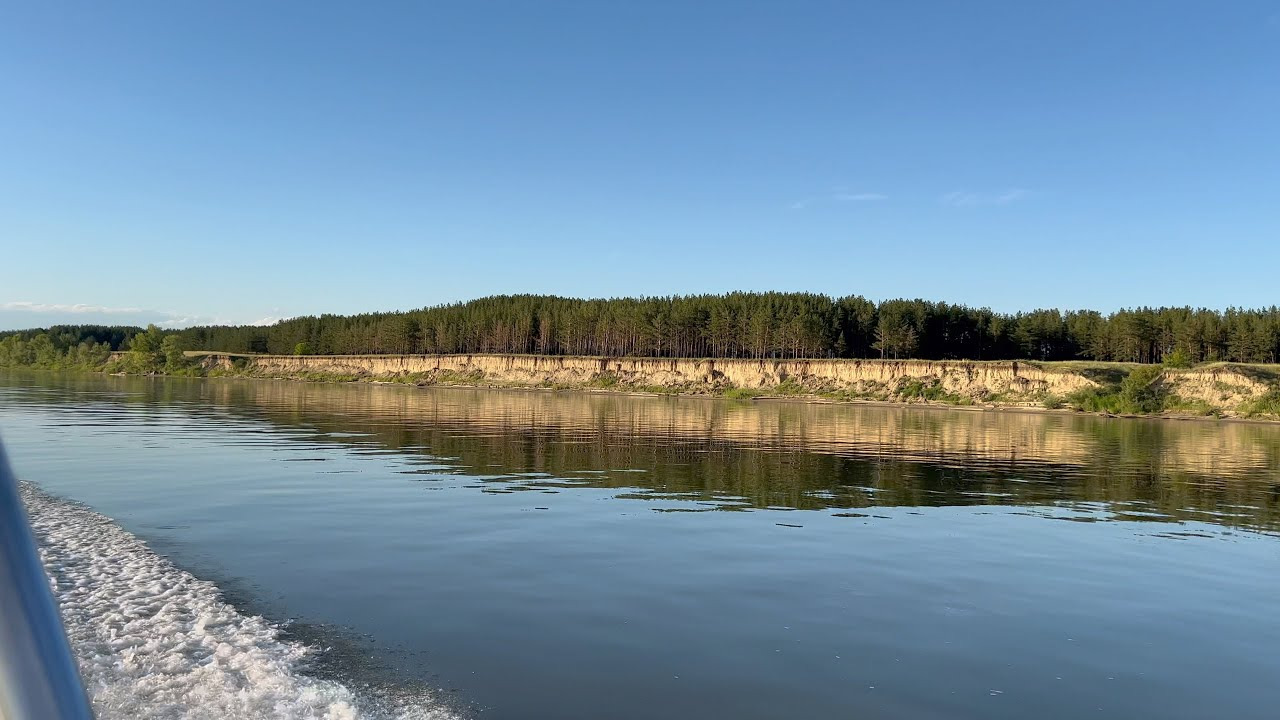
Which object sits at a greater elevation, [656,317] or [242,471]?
[656,317]

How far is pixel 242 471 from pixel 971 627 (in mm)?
24715

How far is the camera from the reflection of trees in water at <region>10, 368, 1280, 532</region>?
1125 inches

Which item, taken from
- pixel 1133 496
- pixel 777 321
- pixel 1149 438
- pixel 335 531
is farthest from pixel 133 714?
pixel 777 321

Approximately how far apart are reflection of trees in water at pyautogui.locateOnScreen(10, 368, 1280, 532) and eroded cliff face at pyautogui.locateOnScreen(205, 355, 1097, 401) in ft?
176

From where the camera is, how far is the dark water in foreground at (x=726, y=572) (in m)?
10.9

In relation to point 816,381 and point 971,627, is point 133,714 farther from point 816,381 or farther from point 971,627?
point 816,381

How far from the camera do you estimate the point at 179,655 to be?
10578mm

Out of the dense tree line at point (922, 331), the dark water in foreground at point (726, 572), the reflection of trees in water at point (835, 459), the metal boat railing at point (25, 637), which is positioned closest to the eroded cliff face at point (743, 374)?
the dense tree line at point (922, 331)

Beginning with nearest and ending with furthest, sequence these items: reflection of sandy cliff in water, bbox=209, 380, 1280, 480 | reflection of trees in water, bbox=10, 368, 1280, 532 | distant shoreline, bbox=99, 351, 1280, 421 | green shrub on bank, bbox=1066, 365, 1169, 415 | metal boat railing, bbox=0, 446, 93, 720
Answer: metal boat railing, bbox=0, 446, 93, 720 < reflection of trees in water, bbox=10, 368, 1280, 532 < reflection of sandy cliff in water, bbox=209, 380, 1280, 480 < green shrub on bank, bbox=1066, 365, 1169, 415 < distant shoreline, bbox=99, 351, 1280, 421

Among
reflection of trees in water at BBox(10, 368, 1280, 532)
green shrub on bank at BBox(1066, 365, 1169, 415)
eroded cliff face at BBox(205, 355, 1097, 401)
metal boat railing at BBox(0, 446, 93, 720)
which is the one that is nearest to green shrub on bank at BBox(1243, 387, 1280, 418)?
green shrub on bank at BBox(1066, 365, 1169, 415)

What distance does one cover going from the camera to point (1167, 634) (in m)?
13.6

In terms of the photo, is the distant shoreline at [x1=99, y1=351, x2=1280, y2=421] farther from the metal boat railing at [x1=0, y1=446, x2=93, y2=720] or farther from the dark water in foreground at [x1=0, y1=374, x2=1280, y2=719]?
the metal boat railing at [x1=0, y1=446, x2=93, y2=720]

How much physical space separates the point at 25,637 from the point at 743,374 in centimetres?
15217

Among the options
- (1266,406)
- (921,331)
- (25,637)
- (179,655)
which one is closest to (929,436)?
(179,655)
